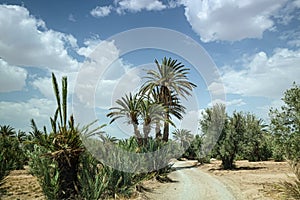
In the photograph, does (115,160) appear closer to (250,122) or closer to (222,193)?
(222,193)

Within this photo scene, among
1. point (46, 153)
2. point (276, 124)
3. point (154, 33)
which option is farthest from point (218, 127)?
point (46, 153)

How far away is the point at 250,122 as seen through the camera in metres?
29.9

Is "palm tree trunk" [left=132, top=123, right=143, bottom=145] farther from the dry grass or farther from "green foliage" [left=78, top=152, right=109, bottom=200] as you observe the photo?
"green foliage" [left=78, top=152, right=109, bottom=200]

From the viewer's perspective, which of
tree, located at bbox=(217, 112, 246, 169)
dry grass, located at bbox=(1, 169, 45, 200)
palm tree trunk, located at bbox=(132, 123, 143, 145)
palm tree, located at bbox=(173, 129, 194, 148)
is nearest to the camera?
dry grass, located at bbox=(1, 169, 45, 200)

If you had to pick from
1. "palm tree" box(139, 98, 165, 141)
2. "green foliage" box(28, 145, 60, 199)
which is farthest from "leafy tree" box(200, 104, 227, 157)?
"green foliage" box(28, 145, 60, 199)

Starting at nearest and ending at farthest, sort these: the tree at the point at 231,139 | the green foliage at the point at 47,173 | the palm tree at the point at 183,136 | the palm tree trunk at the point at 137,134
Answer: the green foliage at the point at 47,173 < the palm tree trunk at the point at 137,134 < the tree at the point at 231,139 < the palm tree at the point at 183,136

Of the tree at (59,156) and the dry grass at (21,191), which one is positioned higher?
the tree at (59,156)

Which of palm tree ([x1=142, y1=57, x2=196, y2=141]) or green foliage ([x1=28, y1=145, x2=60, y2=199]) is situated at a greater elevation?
palm tree ([x1=142, y1=57, x2=196, y2=141])

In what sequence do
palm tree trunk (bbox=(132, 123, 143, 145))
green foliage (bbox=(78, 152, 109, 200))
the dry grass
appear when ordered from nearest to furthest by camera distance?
green foliage (bbox=(78, 152, 109, 200)) → the dry grass → palm tree trunk (bbox=(132, 123, 143, 145))

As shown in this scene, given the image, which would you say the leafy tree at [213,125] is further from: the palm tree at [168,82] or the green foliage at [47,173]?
the green foliage at [47,173]

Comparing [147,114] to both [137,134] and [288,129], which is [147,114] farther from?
[288,129]

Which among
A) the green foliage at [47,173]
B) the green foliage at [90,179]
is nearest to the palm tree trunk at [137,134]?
the green foliage at [90,179]

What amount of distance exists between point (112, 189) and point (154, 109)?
12.5 m

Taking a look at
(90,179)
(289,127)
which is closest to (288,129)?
(289,127)
